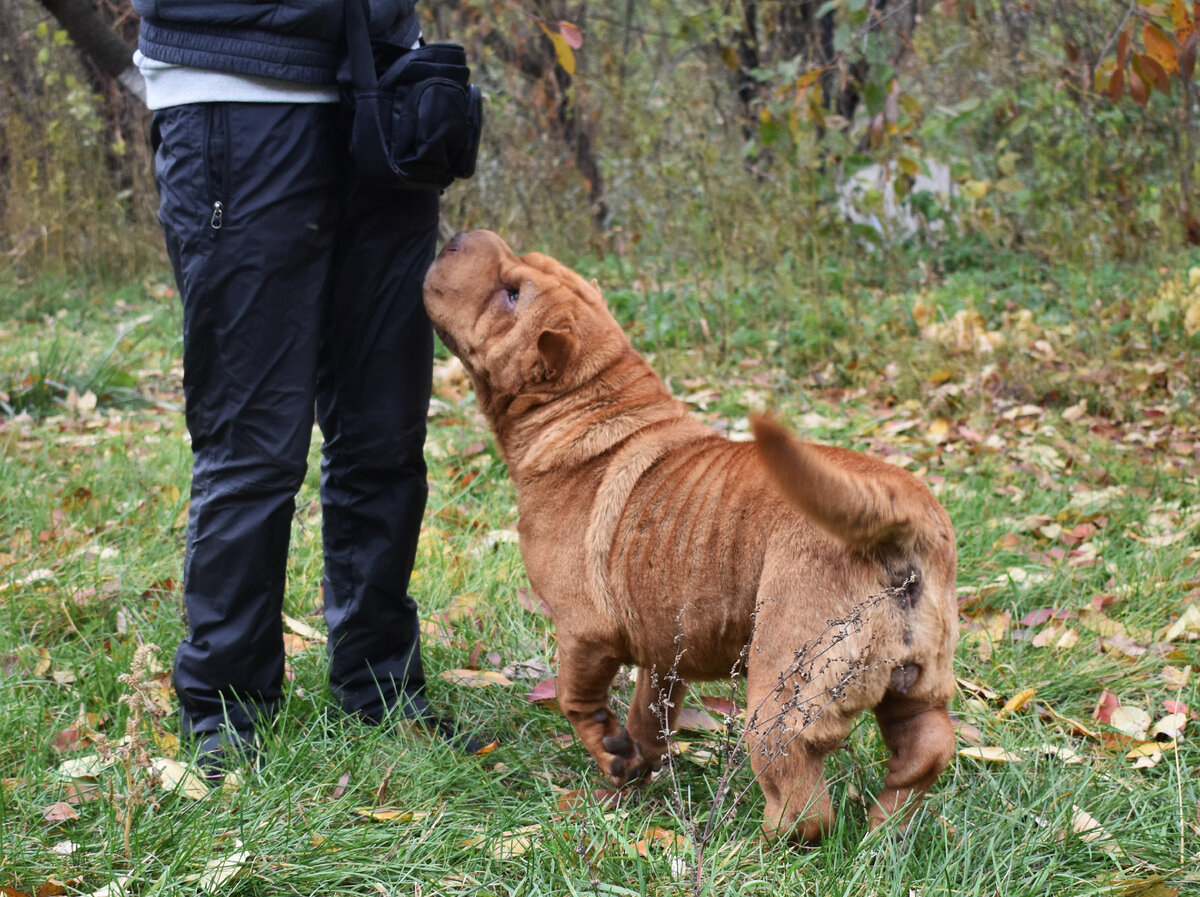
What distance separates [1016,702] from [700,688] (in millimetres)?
942

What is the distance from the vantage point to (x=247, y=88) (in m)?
2.59

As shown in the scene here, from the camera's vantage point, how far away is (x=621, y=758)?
275cm

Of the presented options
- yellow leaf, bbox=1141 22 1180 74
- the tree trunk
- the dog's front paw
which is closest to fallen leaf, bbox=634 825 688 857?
the dog's front paw

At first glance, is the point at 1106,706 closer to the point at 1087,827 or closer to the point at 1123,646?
the point at 1123,646

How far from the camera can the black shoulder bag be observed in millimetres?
2648

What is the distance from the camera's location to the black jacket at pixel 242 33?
253cm

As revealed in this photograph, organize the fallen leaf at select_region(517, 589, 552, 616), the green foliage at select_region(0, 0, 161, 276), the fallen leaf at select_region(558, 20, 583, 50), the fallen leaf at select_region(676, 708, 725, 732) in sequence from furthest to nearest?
→ 1. the green foliage at select_region(0, 0, 161, 276)
2. the fallen leaf at select_region(558, 20, 583, 50)
3. the fallen leaf at select_region(517, 589, 552, 616)
4. the fallen leaf at select_region(676, 708, 725, 732)

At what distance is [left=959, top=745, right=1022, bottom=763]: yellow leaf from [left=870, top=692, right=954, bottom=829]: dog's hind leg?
43cm

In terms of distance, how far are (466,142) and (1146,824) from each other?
2.35 meters

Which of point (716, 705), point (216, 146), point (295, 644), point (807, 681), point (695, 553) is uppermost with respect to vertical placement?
point (216, 146)

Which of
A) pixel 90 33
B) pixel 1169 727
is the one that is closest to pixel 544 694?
pixel 1169 727

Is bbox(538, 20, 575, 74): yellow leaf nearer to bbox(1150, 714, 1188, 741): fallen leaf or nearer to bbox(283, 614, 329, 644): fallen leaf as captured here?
bbox(283, 614, 329, 644): fallen leaf

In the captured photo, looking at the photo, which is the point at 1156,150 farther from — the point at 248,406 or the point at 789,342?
the point at 248,406

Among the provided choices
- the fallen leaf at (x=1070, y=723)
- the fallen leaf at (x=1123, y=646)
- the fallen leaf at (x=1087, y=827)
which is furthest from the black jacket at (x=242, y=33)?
the fallen leaf at (x=1123, y=646)
